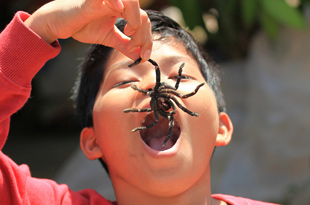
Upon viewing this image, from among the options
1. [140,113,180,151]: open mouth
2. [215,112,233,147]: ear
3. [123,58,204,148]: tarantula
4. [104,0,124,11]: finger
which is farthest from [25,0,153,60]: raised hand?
A: [215,112,233,147]: ear

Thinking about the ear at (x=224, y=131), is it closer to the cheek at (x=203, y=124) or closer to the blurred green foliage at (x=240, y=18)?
the cheek at (x=203, y=124)

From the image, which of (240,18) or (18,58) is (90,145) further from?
(240,18)

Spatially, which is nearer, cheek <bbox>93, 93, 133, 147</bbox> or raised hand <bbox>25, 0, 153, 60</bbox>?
raised hand <bbox>25, 0, 153, 60</bbox>

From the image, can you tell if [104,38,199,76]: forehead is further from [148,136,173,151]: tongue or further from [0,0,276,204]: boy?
[148,136,173,151]: tongue

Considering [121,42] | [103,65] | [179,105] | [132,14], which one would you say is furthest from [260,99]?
[132,14]

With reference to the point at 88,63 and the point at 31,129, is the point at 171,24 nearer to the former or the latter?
the point at 88,63

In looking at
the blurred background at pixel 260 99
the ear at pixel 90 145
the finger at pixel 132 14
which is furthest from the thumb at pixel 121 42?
the blurred background at pixel 260 99

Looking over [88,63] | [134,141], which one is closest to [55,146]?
[88,63]
